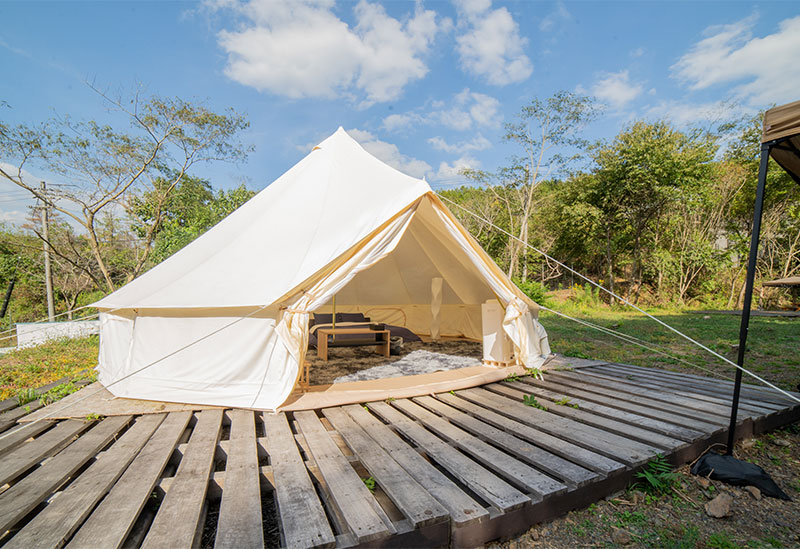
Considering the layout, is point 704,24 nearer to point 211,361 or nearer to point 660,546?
point 660,546

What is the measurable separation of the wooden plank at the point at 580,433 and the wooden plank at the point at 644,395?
0.66 meters

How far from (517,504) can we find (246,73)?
869 cm

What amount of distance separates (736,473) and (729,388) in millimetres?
1854

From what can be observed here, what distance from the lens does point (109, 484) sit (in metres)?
1.63

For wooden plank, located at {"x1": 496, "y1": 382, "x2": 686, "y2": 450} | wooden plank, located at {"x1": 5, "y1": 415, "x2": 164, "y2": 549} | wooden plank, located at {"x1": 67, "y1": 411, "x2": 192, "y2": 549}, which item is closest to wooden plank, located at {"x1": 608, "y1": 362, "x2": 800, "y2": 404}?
wooden plank, located at {"x1": 496, "y1": 382, "x2": 686, "y2": 450}

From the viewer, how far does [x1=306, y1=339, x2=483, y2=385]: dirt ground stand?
12.9 ft

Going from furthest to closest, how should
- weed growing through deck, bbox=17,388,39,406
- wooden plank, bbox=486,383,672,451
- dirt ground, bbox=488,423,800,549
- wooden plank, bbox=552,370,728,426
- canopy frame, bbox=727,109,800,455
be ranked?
weed growing through deck, bbox=17,388,39,406
wooden plank, bbox=552,370,728,426
wooden plank, bbox=486,383,672,451
canopy frame, bbox=727,109,800,455
dirt ground, bbox=488,423,800,549

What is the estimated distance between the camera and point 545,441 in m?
2.11

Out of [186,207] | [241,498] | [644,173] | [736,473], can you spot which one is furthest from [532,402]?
[186,207]

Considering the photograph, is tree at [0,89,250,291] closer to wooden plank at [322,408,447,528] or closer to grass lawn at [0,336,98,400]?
grass lawn at [0,336,98,400]

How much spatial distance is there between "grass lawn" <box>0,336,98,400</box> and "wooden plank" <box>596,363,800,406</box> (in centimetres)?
618

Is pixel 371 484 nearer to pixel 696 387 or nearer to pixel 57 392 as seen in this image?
pixel 57 392

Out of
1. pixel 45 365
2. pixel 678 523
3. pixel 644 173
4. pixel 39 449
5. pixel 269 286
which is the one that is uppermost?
pixel 644 173

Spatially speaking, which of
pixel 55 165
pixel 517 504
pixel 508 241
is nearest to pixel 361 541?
pixel 517 504
